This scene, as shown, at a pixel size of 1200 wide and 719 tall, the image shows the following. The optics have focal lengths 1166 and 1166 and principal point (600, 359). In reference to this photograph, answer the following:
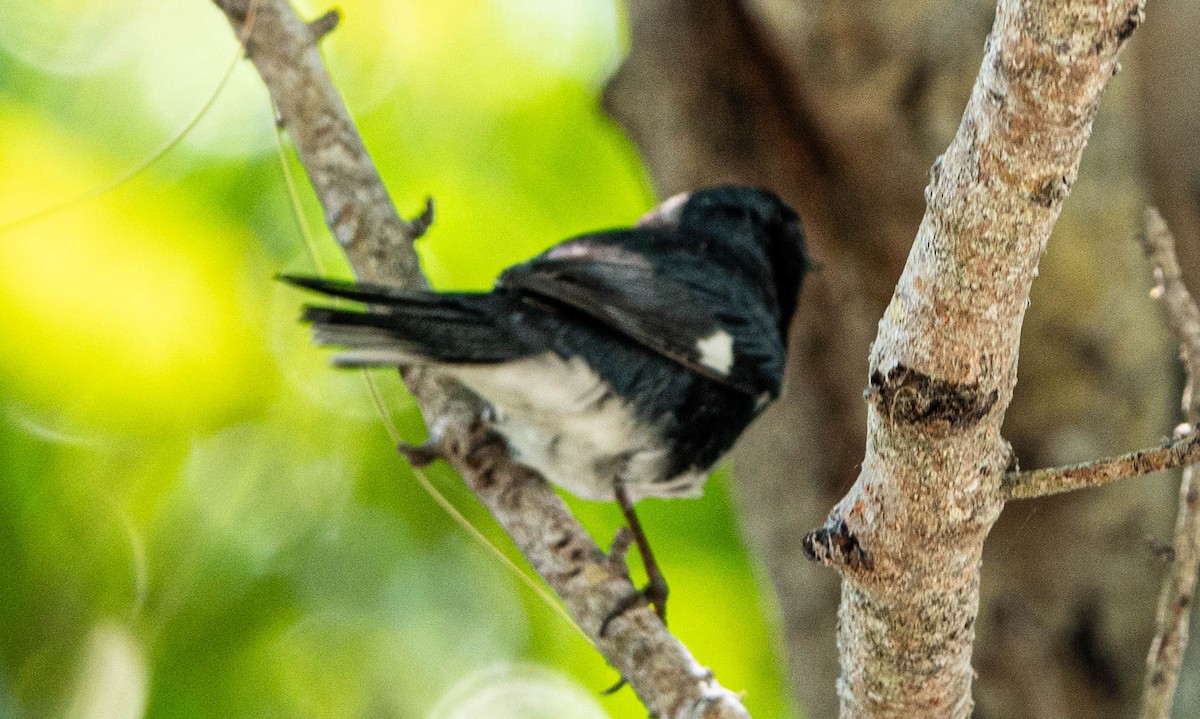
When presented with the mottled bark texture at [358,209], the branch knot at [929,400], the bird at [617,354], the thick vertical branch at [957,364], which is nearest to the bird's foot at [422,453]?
the mottled bark texture at [358,209]

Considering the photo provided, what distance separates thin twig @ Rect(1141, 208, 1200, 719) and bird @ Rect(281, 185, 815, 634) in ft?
3.19

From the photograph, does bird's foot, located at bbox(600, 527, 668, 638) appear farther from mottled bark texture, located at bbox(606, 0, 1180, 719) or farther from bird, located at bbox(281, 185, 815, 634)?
mottled bark texture, located at bbox(606, 0, 1180, 719)

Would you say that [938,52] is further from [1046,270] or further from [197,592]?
[197,592]

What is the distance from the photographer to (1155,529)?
10.2 feet

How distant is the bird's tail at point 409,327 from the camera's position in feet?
6.24

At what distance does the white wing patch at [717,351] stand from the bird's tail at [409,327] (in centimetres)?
50

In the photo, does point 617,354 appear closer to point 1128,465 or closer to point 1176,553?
point 1176,553

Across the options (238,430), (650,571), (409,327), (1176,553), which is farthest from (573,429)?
(238,430)

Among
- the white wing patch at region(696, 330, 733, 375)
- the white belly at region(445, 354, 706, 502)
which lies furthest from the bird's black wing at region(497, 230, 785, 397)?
the white belly at region(445, 354, 706, 502)

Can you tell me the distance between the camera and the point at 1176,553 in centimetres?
183

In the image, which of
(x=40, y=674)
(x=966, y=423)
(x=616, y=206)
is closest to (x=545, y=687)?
(x=40, y=674)

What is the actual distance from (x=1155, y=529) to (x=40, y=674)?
10.0ft

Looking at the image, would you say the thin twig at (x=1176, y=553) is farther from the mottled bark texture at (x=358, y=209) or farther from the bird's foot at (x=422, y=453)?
the bird's foot at (x=422, y=453)

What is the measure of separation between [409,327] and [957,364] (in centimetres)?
107
